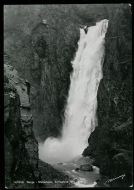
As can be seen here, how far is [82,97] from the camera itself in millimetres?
43531

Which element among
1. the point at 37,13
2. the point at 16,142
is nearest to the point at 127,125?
the point at 16,142

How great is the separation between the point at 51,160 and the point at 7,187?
15955 millimetres

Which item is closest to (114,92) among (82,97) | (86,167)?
(82,97)

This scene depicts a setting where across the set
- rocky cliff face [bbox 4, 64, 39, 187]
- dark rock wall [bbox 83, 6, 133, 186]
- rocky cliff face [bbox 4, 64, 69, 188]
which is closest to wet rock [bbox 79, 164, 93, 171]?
dark rock wall [bbox 83, 6, 133, 186]

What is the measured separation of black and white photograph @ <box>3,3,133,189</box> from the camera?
1118 inches

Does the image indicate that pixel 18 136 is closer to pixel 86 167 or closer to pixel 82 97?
pixel 86 167

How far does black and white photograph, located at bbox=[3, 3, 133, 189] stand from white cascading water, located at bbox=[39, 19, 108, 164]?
114mm

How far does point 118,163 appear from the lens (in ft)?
95.8

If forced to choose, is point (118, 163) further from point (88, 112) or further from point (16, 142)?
point (88, 112)

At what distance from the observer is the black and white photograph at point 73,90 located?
2841 centimetres

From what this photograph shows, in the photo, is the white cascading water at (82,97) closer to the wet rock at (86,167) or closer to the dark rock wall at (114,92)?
the dark rock wall at (114,92)

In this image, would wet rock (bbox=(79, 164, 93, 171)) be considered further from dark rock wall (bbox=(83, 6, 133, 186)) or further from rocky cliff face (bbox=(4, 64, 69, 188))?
rocky cliff face (bbox=(4, 64, 69, 188))

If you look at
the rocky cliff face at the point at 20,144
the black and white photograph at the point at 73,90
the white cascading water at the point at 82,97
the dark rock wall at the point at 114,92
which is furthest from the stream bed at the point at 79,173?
the white cascading water at the point at 82,97

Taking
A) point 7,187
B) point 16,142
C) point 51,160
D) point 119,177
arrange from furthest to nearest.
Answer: point 51,160 → point 119,177 → point 16,142 → point 7,187
